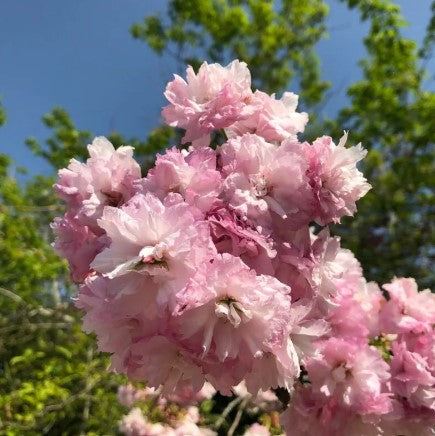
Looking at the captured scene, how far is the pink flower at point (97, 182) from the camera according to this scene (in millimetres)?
1004

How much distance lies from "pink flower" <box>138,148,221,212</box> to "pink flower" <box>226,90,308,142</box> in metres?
0.17

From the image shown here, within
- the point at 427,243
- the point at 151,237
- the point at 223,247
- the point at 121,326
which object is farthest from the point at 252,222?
the point at 427,243

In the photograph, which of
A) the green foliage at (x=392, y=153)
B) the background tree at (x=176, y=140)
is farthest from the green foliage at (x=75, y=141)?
the green foliage at (x=392, y=153)

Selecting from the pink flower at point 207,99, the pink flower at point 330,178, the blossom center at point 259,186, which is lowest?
the blossom center at point 259,186

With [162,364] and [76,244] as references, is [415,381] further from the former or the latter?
[76,244]

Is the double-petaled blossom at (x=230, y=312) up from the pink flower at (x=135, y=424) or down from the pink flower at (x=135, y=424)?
up

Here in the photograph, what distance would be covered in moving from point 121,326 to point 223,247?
0.80 ft

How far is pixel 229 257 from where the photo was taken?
788 millimetres

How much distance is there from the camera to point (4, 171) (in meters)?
6.32

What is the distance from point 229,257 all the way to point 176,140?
850cm

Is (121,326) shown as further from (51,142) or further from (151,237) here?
(51,142)

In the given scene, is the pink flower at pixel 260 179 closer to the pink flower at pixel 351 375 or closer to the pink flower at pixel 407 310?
the pink flower at pixel 351 375

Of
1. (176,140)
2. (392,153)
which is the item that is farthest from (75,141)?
(392,153)

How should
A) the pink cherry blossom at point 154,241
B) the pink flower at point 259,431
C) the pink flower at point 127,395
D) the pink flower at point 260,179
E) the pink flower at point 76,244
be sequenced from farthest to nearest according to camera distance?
1. the pink flower at point 127,395
2. the pink flower at point 259,431
3. the pink flower at point 76,244
4. the pink flower at point 260,179
5. the pink cherry blossom at point 154,241
